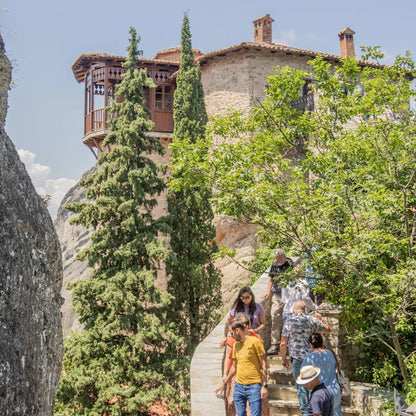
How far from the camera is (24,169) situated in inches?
214

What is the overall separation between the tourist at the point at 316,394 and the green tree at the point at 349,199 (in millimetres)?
1613

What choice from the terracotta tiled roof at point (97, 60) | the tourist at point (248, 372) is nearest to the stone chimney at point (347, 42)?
the terracotta tiled roof at point (97, 60)

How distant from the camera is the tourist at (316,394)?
4727mm

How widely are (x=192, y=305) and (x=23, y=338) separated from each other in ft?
43.8

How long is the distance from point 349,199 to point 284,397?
2.79 metres

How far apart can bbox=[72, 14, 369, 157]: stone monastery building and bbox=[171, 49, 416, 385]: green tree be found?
46.0 ft

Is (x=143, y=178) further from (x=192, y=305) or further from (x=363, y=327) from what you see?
(x=363, y=327)

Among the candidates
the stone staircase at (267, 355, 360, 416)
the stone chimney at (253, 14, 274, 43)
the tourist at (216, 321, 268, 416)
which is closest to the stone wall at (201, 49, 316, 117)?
the stone chimney at (253, 14, 274, 43)

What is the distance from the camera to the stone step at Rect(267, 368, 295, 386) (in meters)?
7.04

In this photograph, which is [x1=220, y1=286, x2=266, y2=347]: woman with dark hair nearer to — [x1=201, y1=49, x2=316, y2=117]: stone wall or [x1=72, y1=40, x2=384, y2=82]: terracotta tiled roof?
[x1=201, y1=49, x2=316, y2=117]: stone wall

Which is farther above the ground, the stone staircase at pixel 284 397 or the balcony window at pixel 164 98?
the balcony window at pixel 164 98

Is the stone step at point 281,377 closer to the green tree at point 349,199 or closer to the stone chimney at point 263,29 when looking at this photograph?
the green tree at point 349,199

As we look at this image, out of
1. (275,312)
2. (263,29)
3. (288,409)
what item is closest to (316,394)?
→ (288,409)

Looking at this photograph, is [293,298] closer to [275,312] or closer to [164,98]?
[275,312]
